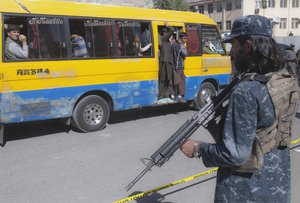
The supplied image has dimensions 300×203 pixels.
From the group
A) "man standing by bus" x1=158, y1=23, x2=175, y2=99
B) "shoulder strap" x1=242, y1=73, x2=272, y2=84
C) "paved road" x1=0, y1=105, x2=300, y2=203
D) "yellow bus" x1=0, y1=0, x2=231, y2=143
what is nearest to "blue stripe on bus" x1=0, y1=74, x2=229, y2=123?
"yellow bus" x1=0, y1=0, x2=231, y2=143

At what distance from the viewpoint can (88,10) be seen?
7.18m

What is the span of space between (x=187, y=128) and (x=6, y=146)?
508 centimetres

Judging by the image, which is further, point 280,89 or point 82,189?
point 82,189

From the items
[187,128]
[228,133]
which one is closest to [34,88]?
[187,128]

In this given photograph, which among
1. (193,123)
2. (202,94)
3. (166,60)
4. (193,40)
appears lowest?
(202,94)

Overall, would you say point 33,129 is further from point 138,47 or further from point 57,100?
point 138,47

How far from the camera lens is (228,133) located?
1.81 m

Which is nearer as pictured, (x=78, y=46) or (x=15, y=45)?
(x=15, y=45)

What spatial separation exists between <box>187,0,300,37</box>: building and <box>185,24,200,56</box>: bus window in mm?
42874

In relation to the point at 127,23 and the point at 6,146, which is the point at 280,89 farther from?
the point at 127,23

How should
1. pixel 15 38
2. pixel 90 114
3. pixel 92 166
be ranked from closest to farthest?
pixel 92 166 < pixel 15 38 < pixel 90 114

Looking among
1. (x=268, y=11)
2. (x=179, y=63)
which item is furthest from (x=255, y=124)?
(x=268, y=11)

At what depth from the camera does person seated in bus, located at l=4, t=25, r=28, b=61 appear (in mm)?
6197

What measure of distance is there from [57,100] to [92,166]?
194 centimetres
